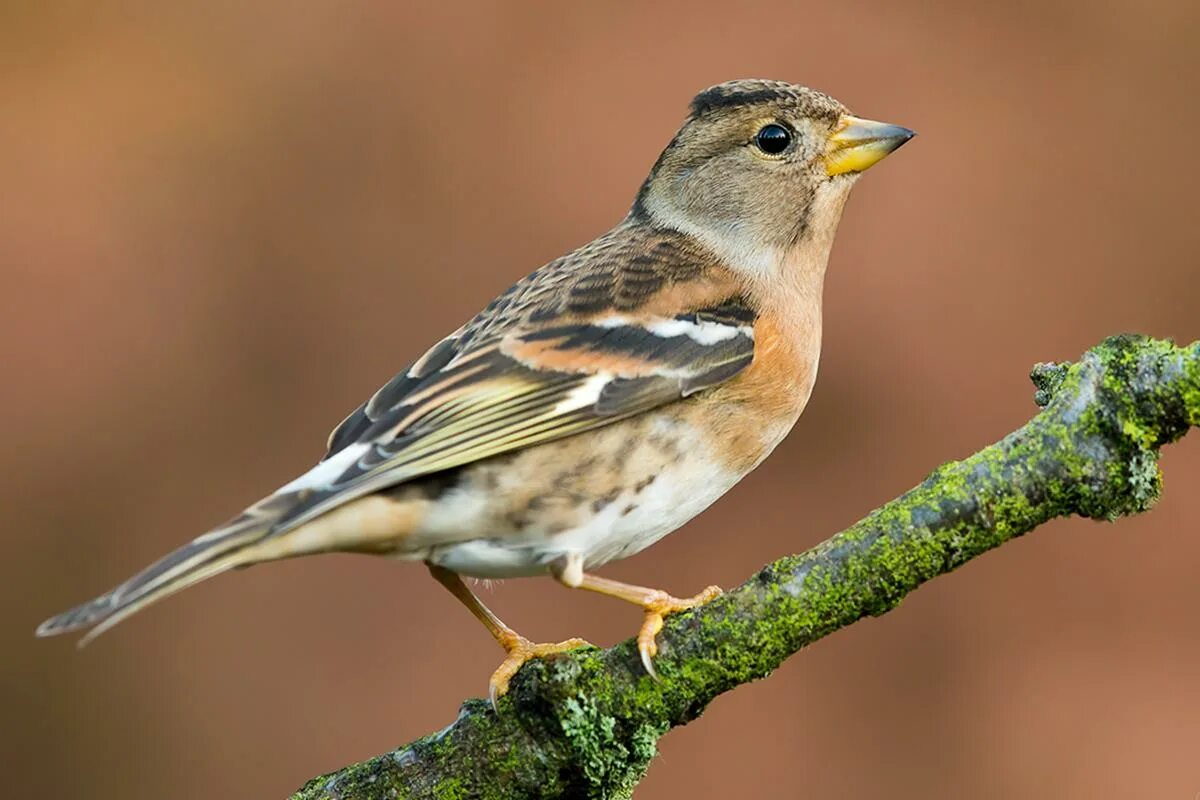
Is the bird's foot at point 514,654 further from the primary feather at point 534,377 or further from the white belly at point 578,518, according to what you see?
the primary feather at point 534,377

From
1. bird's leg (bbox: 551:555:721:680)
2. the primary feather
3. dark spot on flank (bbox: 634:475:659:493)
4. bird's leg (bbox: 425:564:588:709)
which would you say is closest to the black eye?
→ the primary feather

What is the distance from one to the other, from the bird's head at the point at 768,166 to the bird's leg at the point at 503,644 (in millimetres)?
1195

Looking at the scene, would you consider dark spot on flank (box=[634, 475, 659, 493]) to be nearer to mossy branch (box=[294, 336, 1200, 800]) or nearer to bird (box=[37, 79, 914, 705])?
bird (box=[37, 79, 914, 705])

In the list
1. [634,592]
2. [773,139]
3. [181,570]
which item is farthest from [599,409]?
[773,139]

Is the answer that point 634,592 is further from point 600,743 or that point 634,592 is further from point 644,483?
point 600,743

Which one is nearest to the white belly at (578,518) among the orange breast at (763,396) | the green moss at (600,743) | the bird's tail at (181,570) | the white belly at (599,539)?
the white belly at (599,539)

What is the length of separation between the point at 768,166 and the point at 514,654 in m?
1.64

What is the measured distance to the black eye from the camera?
4566 mm

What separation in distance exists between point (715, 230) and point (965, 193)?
3.91 m

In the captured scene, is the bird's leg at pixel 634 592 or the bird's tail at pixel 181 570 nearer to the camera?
the bird's tail at pixel 181 570

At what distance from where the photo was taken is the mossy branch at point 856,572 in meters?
2.88

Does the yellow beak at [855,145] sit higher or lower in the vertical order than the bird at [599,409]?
higher

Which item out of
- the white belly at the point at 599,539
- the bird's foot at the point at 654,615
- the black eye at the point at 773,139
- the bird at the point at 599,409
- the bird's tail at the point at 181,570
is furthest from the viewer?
the black eye at the point at 773,139

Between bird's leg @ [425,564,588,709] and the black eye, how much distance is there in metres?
1.55
